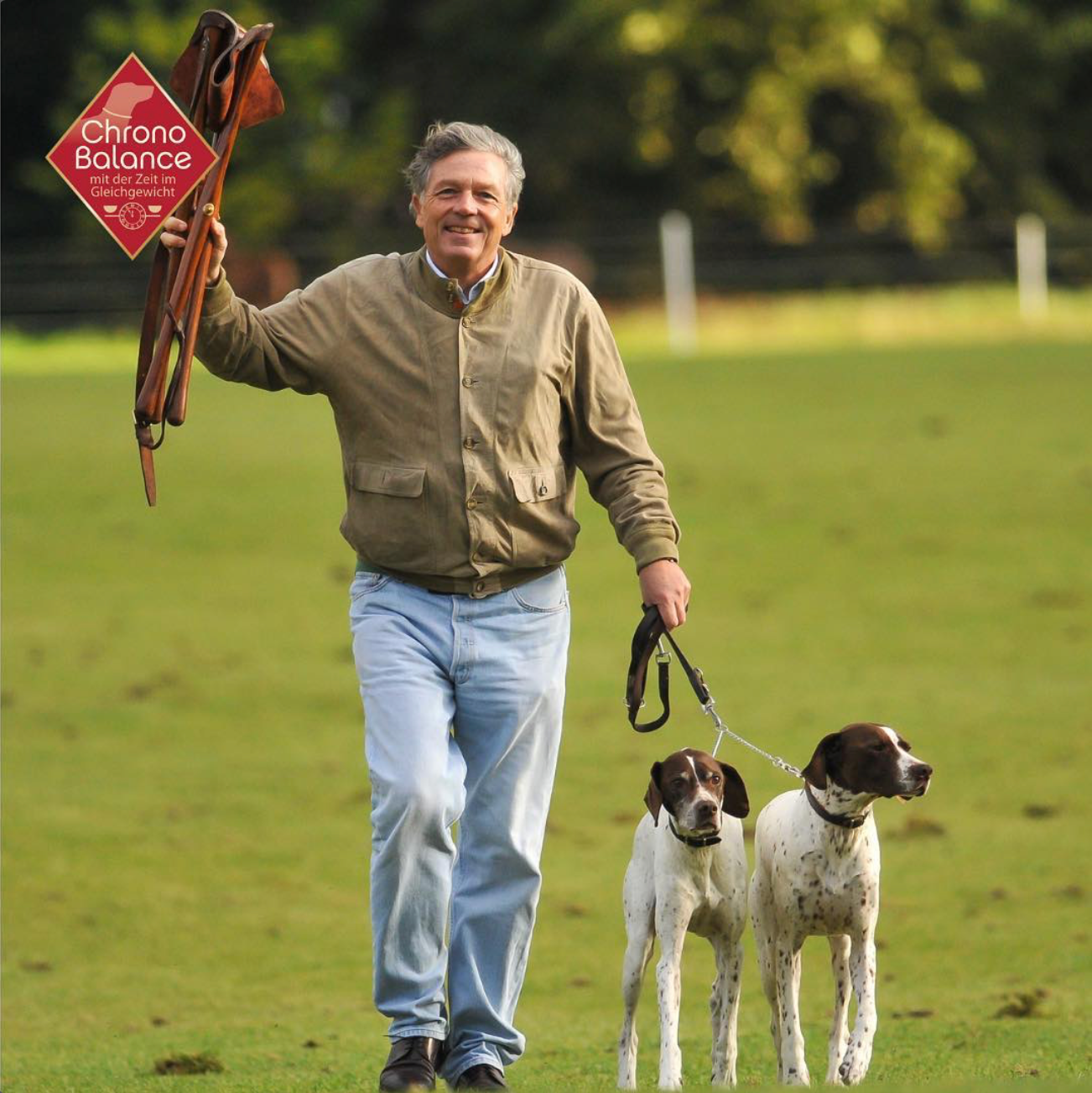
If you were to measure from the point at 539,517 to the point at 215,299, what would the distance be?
3.13ft

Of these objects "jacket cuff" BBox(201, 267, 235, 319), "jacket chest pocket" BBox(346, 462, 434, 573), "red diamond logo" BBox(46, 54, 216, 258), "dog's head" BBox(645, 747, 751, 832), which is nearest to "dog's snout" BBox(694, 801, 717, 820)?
"dog's head" BBox(645, 747, 751, 832)

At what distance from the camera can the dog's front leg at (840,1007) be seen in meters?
5.18

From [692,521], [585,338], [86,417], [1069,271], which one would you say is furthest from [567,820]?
[1069,271]

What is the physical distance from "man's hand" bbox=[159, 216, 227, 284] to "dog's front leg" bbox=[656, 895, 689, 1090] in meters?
1.88

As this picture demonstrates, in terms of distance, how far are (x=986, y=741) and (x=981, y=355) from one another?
13.6 metres

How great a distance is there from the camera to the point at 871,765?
5027mm

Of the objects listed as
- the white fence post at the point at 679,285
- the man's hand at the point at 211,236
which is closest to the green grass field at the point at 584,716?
the man's hand at the point at 211,236

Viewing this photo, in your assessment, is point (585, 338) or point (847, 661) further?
point (847, 661)

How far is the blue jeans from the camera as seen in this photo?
5113 millimetres

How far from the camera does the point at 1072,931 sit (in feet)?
25.8

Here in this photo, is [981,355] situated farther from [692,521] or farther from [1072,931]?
[1072,931]

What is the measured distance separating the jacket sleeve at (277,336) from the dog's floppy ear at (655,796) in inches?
49.9

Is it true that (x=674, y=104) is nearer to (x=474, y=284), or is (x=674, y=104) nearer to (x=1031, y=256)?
(x=1031, y=256)

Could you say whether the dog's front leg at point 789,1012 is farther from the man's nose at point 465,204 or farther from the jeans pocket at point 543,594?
the man's nose at point 465,204
